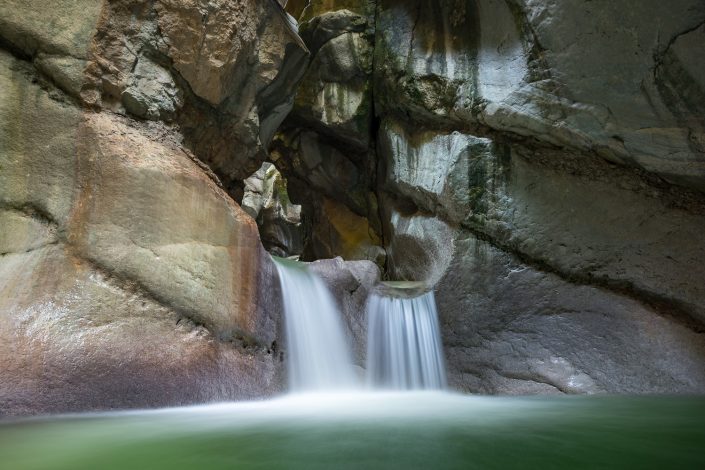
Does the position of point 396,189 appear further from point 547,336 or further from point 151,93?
point 151,93

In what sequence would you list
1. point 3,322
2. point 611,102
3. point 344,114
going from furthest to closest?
point 344,114, point 611,102, point 3,322

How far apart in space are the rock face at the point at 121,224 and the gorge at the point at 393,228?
0.07ft

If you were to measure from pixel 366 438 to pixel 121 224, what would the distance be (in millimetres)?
3220

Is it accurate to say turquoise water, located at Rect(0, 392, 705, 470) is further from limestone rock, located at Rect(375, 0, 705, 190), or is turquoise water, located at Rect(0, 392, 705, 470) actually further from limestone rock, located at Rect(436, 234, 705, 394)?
limestone rock, located at Rect(375, 0, 705, 190)

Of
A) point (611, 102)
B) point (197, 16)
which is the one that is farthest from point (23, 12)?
point (611, 102)

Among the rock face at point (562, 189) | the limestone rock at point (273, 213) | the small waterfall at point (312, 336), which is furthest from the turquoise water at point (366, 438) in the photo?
the limestone rock at point (273, 213)

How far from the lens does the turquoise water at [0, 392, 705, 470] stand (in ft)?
7.51

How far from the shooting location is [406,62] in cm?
824

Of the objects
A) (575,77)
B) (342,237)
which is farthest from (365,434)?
(342,237)

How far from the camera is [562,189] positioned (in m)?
6.75

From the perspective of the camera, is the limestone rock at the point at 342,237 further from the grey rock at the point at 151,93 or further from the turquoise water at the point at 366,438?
the turquoise water at the point at 366,438

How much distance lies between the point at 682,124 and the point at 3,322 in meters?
7.58

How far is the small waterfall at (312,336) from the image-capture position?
5898mm

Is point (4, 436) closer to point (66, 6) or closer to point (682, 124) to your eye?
point (66, 6)
